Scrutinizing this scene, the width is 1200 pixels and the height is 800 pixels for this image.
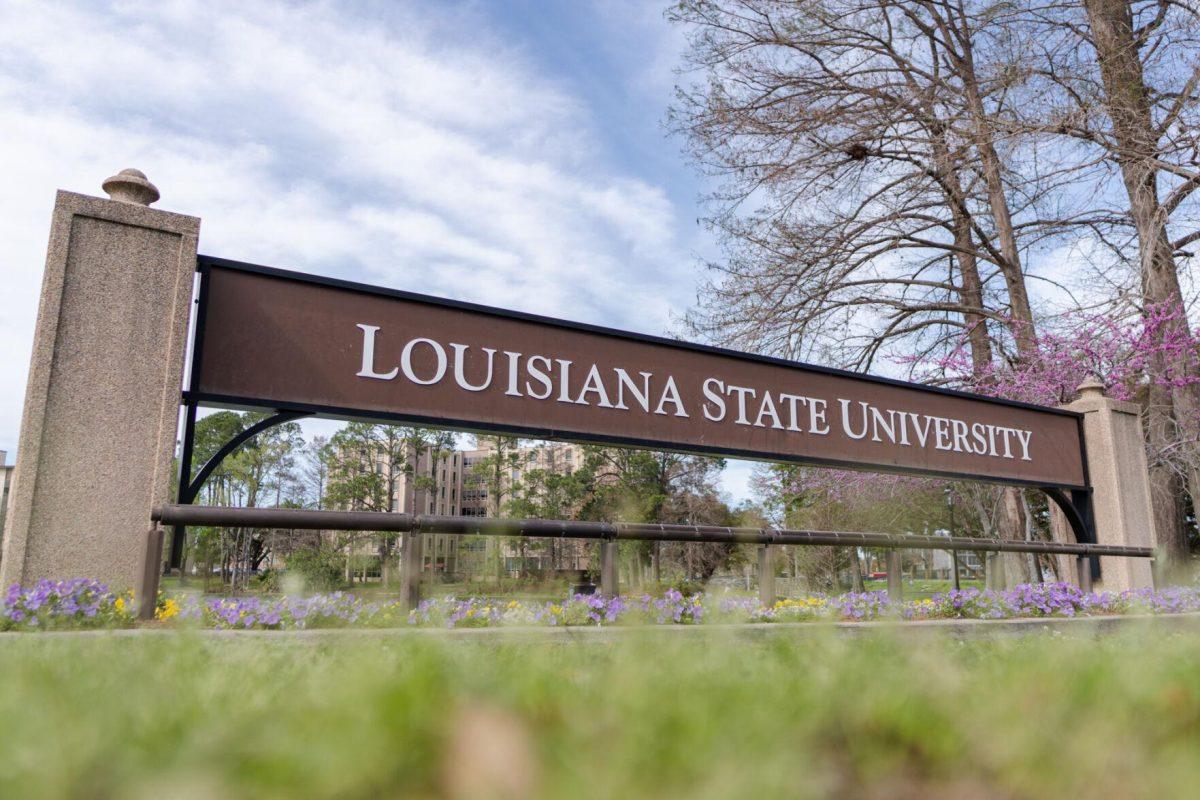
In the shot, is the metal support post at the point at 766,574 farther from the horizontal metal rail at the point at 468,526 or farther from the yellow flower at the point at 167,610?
the yellow flower at the point at 167,610

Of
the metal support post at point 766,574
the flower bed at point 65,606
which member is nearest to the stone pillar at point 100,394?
the flower bed at point 65,606

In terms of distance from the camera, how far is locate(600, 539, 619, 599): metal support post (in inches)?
214

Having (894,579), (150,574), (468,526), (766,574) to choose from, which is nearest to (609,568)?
(766,574)

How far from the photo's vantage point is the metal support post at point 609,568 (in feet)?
17.8

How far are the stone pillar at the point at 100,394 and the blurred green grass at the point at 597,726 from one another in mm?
3279

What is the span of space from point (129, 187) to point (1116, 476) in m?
11.3

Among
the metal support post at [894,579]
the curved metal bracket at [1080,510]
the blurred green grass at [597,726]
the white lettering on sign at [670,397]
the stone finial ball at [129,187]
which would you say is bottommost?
the blurred green grass at [597,726]

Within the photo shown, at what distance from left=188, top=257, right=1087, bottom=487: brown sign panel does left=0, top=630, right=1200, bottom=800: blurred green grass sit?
13.4ft

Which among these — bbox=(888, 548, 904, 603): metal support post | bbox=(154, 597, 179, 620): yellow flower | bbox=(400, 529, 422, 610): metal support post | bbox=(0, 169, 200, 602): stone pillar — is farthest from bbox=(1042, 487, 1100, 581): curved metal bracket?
bbox=(0, 169, 200, 602): stone pillar

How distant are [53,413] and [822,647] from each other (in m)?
4.71

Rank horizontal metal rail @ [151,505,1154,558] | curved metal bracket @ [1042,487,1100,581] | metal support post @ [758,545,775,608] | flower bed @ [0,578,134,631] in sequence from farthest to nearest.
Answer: curved metal bracket @ [1042,487,1100,581] → metal support post @ [758,545,775,608] → horizontal metal rail @ [151,505,1154,558] → flower bed @ [0,578,134,631]

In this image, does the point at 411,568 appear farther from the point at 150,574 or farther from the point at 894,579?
the point at 894,579

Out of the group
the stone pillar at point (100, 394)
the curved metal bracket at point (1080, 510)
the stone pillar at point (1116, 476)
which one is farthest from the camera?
the curved metal bracket at point (1080, 510)

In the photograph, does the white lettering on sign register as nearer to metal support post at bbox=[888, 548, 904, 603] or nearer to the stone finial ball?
the stone finial ball
